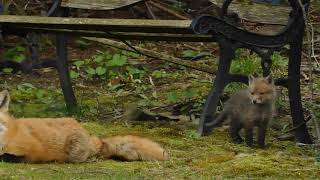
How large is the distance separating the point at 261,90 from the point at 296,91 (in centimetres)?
29

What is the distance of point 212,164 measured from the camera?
5.68 metres

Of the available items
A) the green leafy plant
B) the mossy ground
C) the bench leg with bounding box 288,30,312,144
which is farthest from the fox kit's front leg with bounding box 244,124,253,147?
the green leafy plant

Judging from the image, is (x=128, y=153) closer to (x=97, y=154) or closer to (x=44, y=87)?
(x=97, y=154)

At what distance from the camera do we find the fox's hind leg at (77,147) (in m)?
5.73

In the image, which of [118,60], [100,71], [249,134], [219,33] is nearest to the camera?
[219,33]

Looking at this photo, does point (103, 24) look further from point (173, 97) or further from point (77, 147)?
point (173, 97)

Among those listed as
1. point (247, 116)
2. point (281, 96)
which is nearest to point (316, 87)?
point (281, 96)

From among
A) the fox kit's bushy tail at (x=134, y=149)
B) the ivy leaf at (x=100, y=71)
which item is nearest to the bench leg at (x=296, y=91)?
the fox kit's bushy tail at (x=134, y=149)

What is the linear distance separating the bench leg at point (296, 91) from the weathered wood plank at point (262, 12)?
37cm

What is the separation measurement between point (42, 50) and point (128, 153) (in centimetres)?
652

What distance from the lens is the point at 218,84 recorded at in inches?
267

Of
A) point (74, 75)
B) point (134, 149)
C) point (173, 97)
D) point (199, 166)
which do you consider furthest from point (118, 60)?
point (199, 166)

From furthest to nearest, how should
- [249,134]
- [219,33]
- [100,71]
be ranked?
[100,71]
[249,134]
[219,33]

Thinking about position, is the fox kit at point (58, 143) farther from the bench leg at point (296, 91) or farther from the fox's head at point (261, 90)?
the bench leg at point (296, 91)
